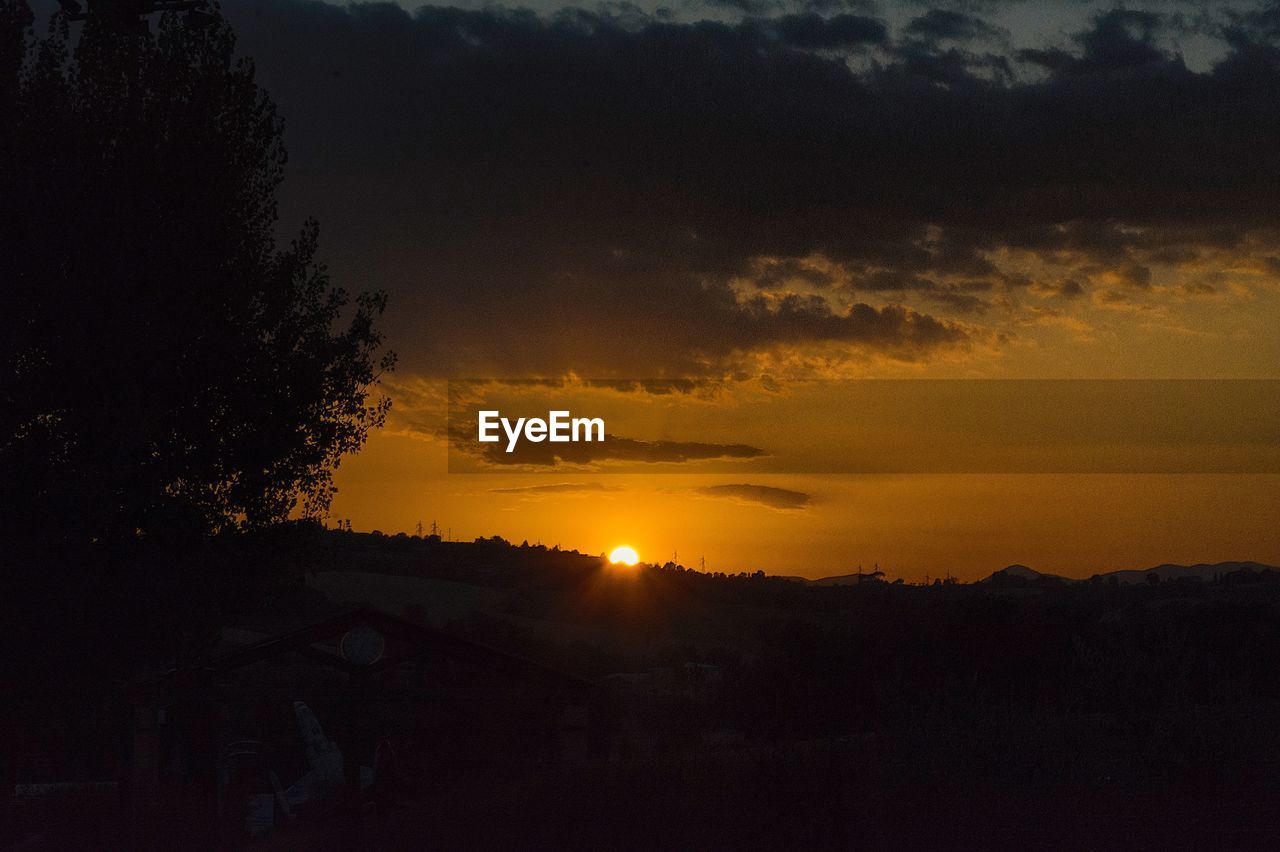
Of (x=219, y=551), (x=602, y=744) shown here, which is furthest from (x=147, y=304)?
(x=602, y=744)

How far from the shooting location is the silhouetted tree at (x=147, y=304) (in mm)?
21562

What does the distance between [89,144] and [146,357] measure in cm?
383

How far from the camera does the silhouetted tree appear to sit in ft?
70.7

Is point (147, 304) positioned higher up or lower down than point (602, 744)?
higher up

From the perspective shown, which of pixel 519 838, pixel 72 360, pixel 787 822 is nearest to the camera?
pixel 787 822

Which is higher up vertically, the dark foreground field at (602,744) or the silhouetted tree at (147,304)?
the silhouetted tree at (147,304)

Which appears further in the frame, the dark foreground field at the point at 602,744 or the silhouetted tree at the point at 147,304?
the silhouetted tree at the point at 147,304

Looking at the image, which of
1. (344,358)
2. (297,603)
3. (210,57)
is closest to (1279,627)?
(344,358)

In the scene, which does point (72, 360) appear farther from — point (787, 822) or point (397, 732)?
point (397, 732)

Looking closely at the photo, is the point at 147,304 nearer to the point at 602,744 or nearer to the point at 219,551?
the point at 219,551

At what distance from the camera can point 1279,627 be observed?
49.7 meters

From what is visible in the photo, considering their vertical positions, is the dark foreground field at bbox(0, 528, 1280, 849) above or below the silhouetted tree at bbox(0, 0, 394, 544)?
below

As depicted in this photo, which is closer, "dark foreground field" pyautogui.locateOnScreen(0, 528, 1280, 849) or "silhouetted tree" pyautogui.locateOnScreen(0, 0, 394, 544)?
"dark foreground field" pyautogui.locateOnScreen(0, 528, 1280, 849)

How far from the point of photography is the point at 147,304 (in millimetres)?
21781
